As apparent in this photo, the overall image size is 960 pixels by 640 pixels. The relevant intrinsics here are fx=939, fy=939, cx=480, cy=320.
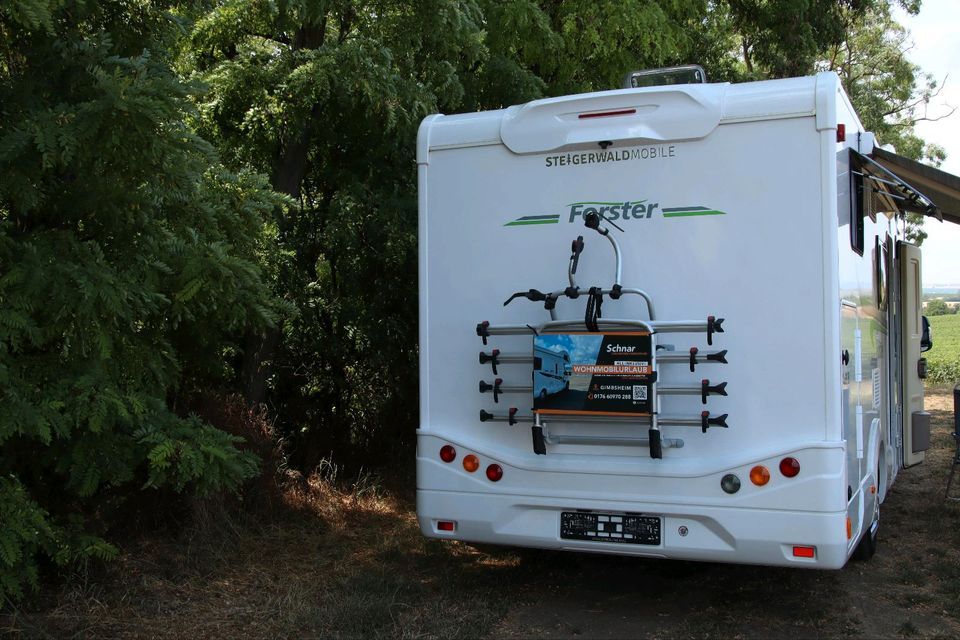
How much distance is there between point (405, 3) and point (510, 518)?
4954mm

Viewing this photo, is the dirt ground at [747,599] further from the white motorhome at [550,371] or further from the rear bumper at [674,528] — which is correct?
the white motorhome at [550,371]

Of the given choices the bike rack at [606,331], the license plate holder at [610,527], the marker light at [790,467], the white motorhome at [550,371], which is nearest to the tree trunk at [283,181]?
the bike rack at [606,331]

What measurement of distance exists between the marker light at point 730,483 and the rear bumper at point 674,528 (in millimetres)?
102

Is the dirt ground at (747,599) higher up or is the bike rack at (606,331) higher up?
the bike rack at (606,331)

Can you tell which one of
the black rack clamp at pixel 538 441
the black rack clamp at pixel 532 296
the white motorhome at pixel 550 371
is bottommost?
the black rack clamp at pixel 538 441

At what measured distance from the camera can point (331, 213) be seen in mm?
8773

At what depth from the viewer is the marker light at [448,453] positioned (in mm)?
5543

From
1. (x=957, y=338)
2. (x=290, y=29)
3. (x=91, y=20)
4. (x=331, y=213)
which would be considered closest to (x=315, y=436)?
(x=331, y=213)

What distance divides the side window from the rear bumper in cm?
164

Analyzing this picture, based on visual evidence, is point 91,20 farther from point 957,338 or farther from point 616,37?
point 957,338

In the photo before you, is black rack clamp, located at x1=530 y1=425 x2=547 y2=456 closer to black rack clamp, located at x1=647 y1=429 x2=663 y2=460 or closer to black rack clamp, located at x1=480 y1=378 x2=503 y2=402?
black rack clamp, located at x1=480 y1=378 x2=503 y2=402

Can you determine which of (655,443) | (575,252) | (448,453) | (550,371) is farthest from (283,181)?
(655,443)

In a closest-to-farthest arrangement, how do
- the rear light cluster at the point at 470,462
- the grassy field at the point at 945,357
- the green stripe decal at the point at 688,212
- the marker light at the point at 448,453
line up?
1. the green stripe decal at the point at 688,212
2. the rear light cluster at the point at 470,462
3. the marker light at the point at 448,453
4. the grassy field at the point at 945,357

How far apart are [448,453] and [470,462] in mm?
151
